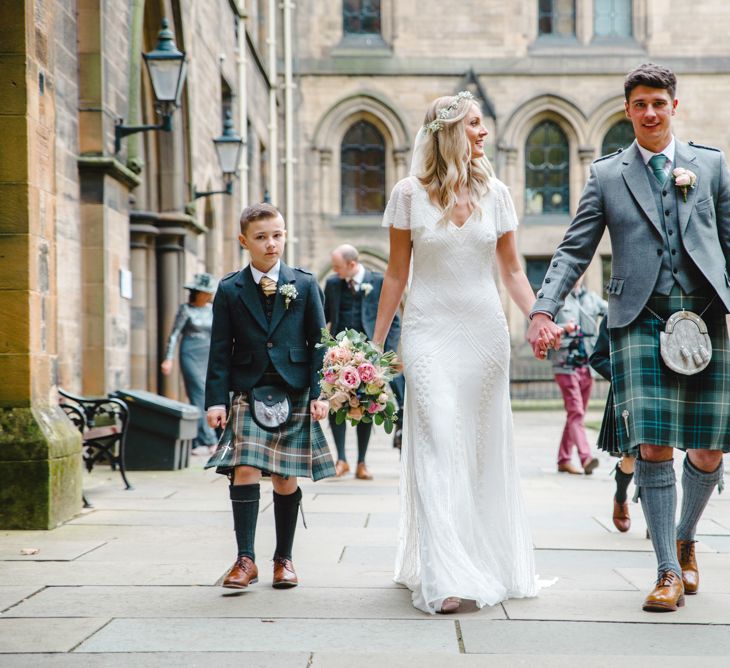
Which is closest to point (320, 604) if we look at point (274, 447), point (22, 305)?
point (274, 447)

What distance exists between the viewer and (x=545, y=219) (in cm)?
2961

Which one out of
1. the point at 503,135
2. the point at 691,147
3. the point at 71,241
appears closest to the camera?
the point at 691,147

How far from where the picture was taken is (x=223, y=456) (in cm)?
504

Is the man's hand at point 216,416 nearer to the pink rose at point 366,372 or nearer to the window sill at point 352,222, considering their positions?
the pink rose at point 366,372

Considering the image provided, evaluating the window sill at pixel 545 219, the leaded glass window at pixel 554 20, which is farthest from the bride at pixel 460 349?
the leaded glass window at pixel 554 20

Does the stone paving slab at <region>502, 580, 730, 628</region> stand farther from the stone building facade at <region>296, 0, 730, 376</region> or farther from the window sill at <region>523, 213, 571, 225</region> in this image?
the window sill at <region>523, 213, 571, 225</region>

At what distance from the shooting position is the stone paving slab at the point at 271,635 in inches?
156

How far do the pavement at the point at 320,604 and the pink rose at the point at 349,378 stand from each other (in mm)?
863

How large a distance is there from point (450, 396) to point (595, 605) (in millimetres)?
996

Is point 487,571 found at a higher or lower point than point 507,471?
lower

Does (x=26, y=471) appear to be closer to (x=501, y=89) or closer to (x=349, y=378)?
(x=349, y=378)

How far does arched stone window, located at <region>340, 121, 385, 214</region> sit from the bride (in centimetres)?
2471

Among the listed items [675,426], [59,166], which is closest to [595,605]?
[675,426]

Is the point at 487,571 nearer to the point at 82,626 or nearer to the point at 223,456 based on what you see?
the point at 223,456
